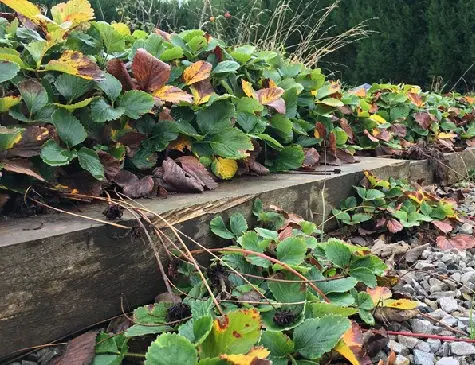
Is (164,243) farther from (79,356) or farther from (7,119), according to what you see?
(7,119)

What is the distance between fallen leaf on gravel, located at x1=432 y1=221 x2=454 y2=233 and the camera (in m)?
2.10

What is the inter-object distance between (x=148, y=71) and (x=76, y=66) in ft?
0.75

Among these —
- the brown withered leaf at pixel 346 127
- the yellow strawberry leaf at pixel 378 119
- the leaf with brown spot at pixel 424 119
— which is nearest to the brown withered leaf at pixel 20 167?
the brown withered leaf at pixel 346 127

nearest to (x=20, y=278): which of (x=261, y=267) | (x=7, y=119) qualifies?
(x=7, y=119)

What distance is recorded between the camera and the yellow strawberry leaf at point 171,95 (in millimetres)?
1599

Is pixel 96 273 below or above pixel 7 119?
below

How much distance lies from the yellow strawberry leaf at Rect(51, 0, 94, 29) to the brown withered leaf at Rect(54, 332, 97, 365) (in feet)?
2.98

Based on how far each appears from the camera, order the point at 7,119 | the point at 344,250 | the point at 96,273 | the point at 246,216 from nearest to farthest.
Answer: the point at 96,273
the point at 7,119
the point at 344,250
the point at 246,216

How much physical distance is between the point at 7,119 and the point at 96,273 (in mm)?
445

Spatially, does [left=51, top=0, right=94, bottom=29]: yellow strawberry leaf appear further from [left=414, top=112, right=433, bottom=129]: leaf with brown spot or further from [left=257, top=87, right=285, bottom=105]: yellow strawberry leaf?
[left=414, top=112, right=433, bottom=129]: leaf with brown spot

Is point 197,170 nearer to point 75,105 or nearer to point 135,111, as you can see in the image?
point 135,111

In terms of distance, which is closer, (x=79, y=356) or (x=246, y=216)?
(x=79, y=356)

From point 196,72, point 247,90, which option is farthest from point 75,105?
point 247,90

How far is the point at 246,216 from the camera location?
1658mm
